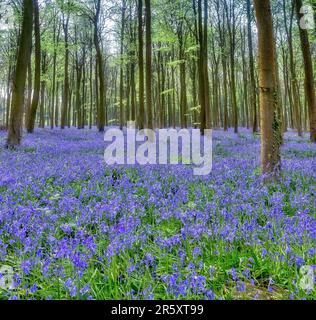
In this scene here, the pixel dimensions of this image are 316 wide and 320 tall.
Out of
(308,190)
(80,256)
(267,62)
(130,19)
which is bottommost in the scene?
(80,256)

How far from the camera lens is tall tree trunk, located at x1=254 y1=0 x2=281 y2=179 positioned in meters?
6.96

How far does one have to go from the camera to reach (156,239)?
13.1 feet

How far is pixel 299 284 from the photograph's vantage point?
2943 mm

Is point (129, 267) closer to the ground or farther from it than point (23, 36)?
closer to the ground

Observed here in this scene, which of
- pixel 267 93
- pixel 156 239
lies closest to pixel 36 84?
pixel 267 93

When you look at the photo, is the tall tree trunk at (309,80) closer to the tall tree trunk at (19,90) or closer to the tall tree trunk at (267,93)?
the tall tree trunk at (267,93)

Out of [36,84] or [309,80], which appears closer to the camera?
[309,80]

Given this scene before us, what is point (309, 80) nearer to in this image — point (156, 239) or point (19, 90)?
point (19, 90)

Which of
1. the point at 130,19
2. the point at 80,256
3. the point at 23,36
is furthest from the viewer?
the point at 130,19

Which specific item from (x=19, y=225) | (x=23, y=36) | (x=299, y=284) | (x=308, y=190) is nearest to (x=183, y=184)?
(x=308, y=190)

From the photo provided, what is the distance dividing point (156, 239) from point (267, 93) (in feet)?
14.3

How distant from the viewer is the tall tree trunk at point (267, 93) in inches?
274
